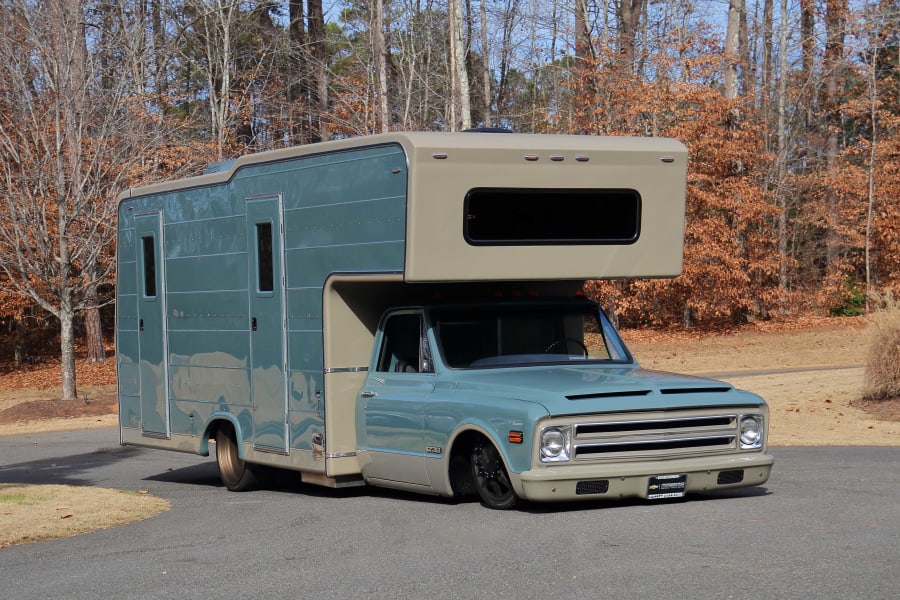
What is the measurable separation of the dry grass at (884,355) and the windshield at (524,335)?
27.9 feet

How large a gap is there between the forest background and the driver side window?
588 inches

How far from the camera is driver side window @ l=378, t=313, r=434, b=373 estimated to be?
34.3ft

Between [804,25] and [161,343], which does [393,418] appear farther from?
[804,25]

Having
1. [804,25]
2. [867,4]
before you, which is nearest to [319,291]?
[867,4]

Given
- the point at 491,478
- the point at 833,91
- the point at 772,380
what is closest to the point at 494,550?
the point at 491,478

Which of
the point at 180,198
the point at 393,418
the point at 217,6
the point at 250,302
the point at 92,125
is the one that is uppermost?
the point at 217,6

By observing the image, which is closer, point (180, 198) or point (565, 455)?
point (565, 455)

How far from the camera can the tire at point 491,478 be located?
31.0ft

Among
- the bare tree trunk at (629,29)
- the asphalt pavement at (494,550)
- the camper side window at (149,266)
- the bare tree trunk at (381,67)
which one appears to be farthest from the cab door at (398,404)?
the bare tree trunk at (629,29)

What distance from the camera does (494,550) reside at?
26.1 ft

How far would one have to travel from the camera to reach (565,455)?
898 cm

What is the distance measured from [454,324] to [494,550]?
288 centimetres

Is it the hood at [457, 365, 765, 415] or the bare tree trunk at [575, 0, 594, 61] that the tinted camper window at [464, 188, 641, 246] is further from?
the bare tree trunk at [575, 0, 594, 61]

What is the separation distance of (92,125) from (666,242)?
1759 cm
